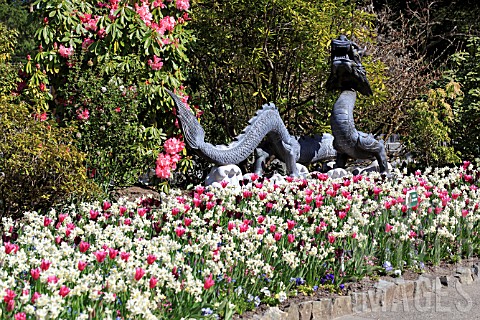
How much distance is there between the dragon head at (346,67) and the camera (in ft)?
A: 28.9

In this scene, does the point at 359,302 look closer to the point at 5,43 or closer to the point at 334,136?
the point at 334,136

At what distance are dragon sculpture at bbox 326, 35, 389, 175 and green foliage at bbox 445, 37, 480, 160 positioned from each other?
358cm

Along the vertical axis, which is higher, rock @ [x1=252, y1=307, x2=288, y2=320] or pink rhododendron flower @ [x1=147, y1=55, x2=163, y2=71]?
pink rhododendron flower @ [x1=147, y1=55, x2=163, y2=71]

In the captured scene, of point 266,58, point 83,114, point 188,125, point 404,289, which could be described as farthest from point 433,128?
point 404,289

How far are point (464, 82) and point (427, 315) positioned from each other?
9.10 m

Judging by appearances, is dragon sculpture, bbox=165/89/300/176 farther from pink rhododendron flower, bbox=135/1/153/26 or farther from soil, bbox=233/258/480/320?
soil, bbox=233/258/480/320

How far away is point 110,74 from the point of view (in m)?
7.97

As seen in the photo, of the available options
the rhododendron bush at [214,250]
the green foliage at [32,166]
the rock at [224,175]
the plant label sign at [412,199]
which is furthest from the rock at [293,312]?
the rock at [224,175]

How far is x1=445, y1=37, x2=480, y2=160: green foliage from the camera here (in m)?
11.9

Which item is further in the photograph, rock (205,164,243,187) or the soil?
rock (205,164,243,187)

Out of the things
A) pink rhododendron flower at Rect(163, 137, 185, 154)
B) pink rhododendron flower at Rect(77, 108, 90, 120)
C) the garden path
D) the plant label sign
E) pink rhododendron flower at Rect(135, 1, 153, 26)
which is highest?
pink rhododendron flower at Rect(135, 1, 153, 26)

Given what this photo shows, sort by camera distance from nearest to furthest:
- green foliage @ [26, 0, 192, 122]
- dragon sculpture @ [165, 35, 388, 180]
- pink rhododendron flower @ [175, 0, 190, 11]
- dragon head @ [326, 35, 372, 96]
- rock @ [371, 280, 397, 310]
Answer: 1. rock @ [371, 280, 397, 310]
2. green foliage @ [26, 0, 192, 122]
3. dragon sculpture @ [165, 35, 388, 180]
4. pink rhododendron flower @ [175, 0, 190, 11]
5. dragon head @ [326, 35, 372, 96]

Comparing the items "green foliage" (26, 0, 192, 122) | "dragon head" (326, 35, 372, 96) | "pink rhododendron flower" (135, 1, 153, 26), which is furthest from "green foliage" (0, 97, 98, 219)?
"dragon head" (326, 35, 372, 96)

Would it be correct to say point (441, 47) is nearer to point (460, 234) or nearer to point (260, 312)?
point (460, 234)
